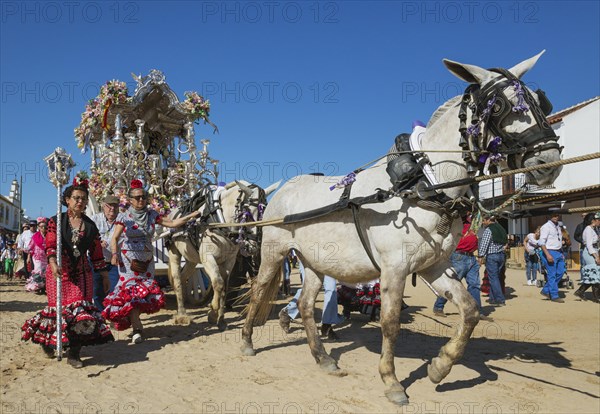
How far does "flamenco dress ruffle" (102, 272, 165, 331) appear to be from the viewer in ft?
19.6

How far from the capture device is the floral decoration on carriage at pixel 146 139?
411 inches

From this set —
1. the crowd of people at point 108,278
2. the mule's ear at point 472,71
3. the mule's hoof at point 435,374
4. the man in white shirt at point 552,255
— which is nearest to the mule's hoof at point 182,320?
the crowd of people at point 108,278

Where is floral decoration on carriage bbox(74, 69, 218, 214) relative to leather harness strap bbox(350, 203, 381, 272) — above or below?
above

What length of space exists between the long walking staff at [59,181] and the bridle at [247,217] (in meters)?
2.24

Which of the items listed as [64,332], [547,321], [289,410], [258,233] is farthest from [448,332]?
[64,332]

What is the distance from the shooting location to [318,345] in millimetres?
5078

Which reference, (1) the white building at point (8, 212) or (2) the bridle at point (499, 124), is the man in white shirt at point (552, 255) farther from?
(1) the white building at point (8, 212)

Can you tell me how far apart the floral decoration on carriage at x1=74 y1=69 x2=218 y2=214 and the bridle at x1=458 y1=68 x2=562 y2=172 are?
7163 mm

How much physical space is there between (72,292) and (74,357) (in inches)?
26.4

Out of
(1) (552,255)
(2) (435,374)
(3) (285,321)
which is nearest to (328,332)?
(3) (285,321)

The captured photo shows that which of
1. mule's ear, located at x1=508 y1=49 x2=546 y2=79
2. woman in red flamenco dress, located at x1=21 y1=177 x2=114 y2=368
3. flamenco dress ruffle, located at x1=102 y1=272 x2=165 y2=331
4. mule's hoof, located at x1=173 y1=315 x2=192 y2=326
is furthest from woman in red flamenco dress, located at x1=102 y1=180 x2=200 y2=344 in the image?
mule's ear, located at x1=508 y1=49 x2=546 y2=79

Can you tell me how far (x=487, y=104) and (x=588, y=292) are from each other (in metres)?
11.2

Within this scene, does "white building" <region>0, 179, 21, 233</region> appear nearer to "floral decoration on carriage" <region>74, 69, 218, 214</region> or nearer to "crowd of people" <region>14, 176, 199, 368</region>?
"floral decoration on carriage" <region>74, 69, 218, 214</region>

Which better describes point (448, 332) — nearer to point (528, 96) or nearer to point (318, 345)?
point (318, 345)
